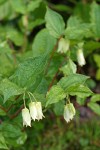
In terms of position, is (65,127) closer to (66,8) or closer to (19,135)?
(19,135)

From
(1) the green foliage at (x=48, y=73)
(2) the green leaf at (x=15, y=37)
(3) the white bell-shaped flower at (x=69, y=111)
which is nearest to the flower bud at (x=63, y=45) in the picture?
(1) the green foliage at (x=48, y=73)

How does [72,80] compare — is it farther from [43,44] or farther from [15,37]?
[15,37]

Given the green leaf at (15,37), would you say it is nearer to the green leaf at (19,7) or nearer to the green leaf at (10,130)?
the green leaf at (19,7)

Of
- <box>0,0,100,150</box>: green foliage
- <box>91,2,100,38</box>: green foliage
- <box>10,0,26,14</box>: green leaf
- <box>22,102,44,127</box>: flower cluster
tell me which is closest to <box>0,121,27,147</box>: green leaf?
<box>0,0,100,150</box>: green foliage

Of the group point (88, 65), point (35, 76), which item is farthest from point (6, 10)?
point (35, 76)

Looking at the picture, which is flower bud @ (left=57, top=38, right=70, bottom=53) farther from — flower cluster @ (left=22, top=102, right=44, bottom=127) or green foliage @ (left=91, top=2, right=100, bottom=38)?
flower cluster @ (left=22, top=102, right=44, bottom=127)

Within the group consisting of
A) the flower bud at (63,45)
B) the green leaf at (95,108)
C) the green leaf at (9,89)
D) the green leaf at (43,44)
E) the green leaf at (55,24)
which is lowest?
the green leaf at (95,108)

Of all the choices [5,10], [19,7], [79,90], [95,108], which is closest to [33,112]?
[79,90]

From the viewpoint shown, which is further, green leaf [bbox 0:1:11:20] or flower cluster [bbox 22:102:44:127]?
green leaf [bbox 0:1:11:20]
